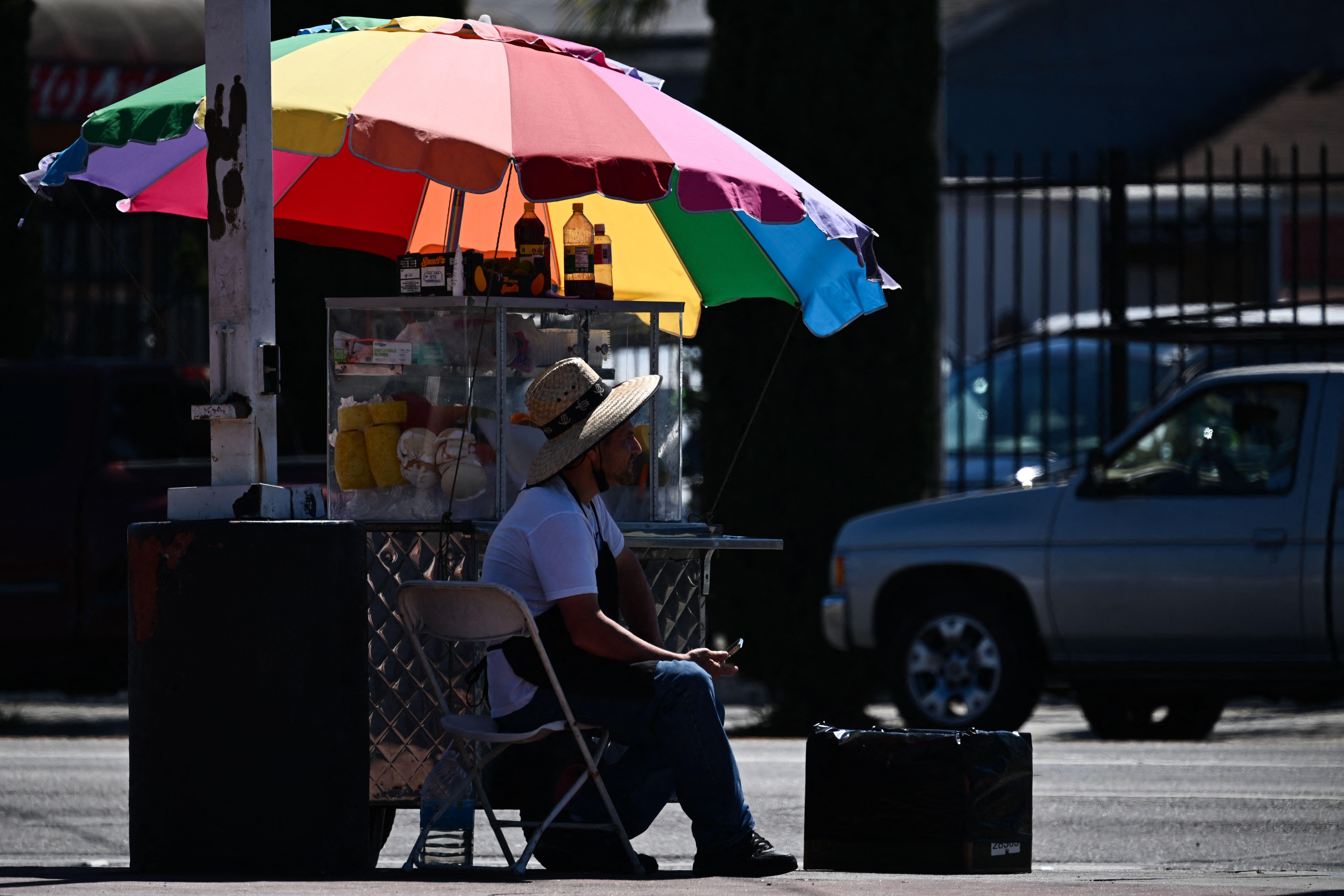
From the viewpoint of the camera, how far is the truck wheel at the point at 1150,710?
11.4 m

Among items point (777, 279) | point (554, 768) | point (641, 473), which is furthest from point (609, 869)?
point (777, 279)

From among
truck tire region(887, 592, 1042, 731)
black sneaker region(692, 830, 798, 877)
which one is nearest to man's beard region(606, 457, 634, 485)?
black sneaker region(692, 830, 798, 877)

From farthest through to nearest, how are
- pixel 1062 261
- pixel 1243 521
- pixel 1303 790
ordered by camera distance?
pixel 1062 261
pixel 1243 521
pixel 1303 790

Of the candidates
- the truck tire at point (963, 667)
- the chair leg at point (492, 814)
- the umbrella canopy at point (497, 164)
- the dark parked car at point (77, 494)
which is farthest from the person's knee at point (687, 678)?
the dark parked car at point (77, 494)

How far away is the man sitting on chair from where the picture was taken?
5.61 metres

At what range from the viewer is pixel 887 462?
12219 millimetres

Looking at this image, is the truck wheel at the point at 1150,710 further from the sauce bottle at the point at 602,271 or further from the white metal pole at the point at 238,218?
the white metal pole at the point at 238,218

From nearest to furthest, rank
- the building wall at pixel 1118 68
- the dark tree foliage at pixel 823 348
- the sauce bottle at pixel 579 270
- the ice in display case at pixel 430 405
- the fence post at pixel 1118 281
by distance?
1. the ice in display case at pixel 430 405
2. the sauce bottle at pixel 579 270
3. the dark tree foliage at pixel 823 348
4. the fence post at pixel 1118 281
5. the building wall at pixel 1118 68

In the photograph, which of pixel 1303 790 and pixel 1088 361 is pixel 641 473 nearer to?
pixel 1303 790

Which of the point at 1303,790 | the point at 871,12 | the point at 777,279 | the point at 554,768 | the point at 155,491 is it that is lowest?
the point at 1303,790

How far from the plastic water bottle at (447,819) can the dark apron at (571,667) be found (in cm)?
43

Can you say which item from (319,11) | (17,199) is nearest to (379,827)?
(319,11)

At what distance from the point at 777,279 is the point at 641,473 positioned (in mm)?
1189

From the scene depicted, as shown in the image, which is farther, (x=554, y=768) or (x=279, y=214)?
(x=279, y=214)
